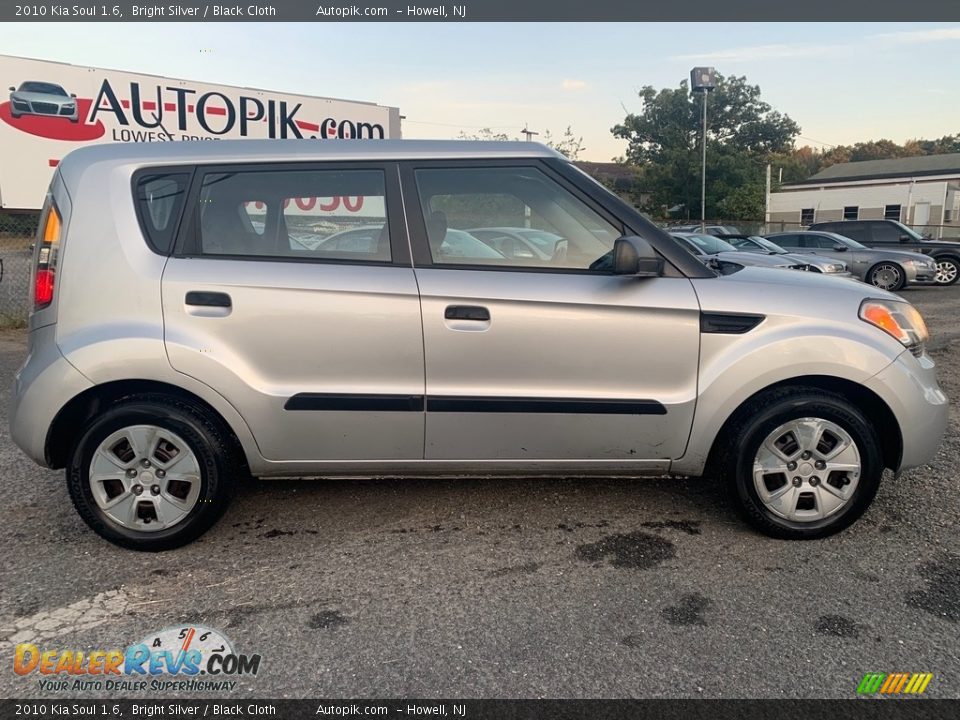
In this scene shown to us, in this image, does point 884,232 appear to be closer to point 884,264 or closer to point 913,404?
point 884,264

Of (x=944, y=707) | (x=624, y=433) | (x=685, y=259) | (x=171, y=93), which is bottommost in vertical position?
(x=944, y=707)

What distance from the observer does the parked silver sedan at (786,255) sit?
13.1 metres

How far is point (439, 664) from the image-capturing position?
236cm

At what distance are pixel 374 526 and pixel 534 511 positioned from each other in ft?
2.74

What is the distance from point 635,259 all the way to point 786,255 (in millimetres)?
12460

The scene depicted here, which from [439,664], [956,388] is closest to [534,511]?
[439,664]

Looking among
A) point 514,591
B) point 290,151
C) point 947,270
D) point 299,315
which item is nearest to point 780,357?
point 514,591

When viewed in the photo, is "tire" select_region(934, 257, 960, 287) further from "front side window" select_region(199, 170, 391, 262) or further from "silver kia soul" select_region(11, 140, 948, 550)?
"front side window" select_region(199, 170, 391, 262)

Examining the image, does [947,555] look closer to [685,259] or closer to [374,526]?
[685,259]

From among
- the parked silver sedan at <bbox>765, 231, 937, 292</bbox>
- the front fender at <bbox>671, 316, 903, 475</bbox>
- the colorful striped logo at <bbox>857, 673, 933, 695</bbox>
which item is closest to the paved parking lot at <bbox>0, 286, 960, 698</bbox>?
the colorful striped logo at <bbox>857, 673, 933, 695</bbox>

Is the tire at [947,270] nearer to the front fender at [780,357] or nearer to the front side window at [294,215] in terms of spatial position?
the front fender at [780,357]

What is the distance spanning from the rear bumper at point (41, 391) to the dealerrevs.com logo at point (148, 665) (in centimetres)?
95

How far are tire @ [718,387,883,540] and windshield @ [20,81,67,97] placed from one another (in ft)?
33.2

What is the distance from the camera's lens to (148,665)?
2.38 meters
